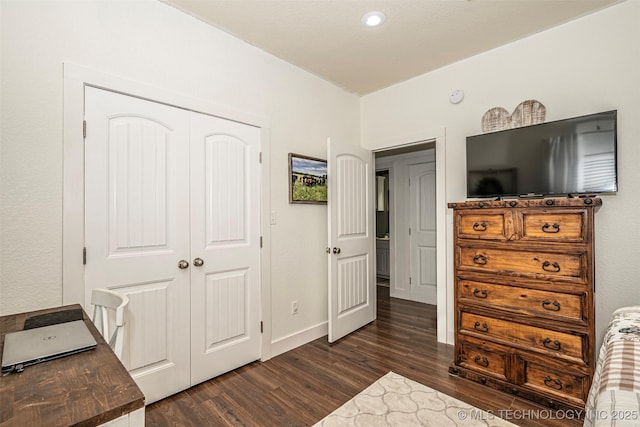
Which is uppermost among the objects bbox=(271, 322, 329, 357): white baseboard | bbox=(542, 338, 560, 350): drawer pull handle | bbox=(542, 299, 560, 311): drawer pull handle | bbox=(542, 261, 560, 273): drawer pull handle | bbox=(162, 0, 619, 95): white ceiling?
bbox=(162, 0, 619, 95): white ceiling

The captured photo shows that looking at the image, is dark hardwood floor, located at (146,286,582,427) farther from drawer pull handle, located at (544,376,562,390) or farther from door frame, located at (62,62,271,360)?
door frame, located at (62,62,271,360)

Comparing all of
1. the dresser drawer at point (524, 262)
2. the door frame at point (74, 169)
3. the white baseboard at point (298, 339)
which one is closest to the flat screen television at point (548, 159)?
the dresser drawer at point (524, 262)

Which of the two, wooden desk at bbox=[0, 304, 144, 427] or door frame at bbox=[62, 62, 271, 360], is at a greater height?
door frame at bbox=[62, 62, 271, 360]

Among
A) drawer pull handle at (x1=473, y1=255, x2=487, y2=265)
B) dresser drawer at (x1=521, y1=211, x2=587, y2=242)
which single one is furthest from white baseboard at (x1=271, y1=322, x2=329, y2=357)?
dresser drawer at (x1=521, y1=211, x2=587, y2=242)

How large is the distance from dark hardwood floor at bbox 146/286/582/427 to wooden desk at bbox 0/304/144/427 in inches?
50.1

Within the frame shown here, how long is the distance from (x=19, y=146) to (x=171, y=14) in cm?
130

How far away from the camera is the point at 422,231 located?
15.0ft

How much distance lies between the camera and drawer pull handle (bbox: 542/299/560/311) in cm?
194

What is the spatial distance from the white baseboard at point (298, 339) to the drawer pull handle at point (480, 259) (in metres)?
1.70

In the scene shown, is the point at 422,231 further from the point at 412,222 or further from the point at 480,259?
the point at 480,259

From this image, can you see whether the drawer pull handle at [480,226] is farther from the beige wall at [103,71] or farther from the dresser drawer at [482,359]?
the beige wall at [103,71]

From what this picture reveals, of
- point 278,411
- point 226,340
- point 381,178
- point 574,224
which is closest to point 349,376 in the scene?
point 278,411

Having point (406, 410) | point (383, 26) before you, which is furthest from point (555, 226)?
point (383, 26)

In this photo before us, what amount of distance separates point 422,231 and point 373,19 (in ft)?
10.2
